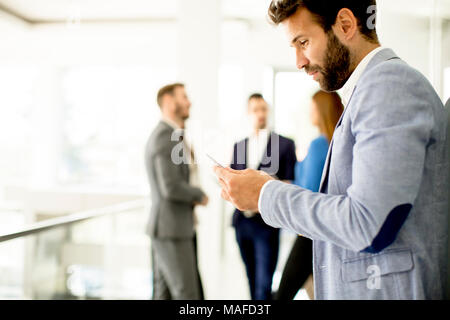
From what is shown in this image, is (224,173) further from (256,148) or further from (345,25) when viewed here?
(256,148)

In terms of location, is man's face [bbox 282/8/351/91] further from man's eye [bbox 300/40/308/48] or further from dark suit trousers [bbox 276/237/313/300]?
dark suit trousers [bbox 276/237/313/300]

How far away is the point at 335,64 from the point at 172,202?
172 centimetres

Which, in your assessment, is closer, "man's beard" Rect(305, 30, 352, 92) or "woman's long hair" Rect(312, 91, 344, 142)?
"man's beard" Rect(305, 30, 352, 92)

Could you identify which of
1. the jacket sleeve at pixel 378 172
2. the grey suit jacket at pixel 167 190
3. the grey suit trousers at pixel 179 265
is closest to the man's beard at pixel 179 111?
the grey suit jacket at pixel 167 190

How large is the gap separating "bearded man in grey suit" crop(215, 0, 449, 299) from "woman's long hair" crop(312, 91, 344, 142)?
1.34m

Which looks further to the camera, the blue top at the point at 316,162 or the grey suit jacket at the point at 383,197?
the blue top at the point at 316,162

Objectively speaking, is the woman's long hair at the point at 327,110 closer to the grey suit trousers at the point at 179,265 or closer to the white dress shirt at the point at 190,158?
the white dress shirt at the point at 190,158

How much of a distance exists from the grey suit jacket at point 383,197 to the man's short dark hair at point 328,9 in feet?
0.25

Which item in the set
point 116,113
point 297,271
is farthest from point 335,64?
point 116,113

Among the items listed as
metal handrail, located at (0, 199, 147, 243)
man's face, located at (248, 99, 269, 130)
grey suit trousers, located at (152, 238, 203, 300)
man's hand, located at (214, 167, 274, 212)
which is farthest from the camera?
man's face, located at (248, 99, 269, 130)

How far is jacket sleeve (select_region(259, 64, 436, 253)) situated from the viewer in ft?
1.78

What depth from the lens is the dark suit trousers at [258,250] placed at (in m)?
2.56

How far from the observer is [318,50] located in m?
0.70

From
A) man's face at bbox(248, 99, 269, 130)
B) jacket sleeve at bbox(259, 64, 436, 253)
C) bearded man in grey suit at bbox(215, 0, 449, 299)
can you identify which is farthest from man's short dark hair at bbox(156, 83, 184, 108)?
jacket sleeve at bbox(259, 64, 436, 253)
